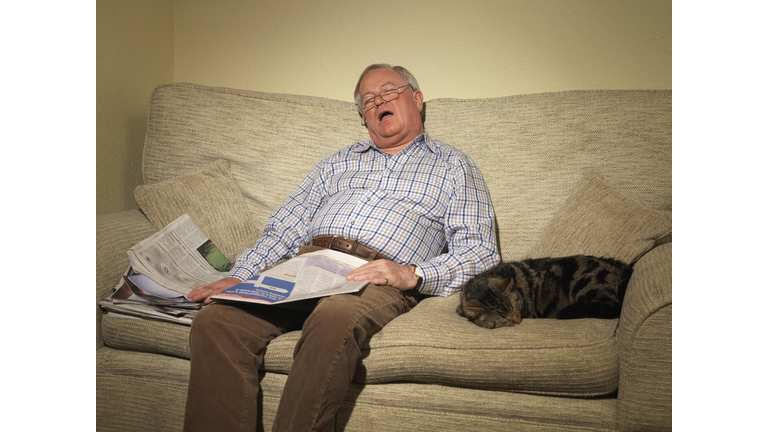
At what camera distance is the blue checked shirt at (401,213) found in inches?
63.6

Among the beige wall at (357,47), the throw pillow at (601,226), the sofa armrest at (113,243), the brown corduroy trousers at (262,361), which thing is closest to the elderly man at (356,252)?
the brown corduroy trousers at (262,361)

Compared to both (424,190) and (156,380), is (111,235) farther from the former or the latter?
(424,190)

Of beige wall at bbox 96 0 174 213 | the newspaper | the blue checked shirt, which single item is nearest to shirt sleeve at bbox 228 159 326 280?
the blue checked shirt

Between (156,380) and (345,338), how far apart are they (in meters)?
0.69

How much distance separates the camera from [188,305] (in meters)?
1.45

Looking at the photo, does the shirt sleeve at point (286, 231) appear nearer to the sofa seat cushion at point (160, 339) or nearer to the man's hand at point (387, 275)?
the sofa seat cushion at point (160, 339)

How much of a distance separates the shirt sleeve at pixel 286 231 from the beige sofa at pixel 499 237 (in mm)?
124

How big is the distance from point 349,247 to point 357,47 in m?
1.24

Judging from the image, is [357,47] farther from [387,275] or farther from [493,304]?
[493,304]

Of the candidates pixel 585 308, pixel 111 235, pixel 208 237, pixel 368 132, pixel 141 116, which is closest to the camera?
pixel 585 308

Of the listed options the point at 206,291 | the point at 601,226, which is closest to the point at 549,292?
the point at 601,226

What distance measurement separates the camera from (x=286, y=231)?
183 centimetres

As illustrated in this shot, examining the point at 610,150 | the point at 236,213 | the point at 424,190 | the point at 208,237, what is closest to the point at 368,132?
the point at 424,190

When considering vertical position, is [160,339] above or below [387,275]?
below
